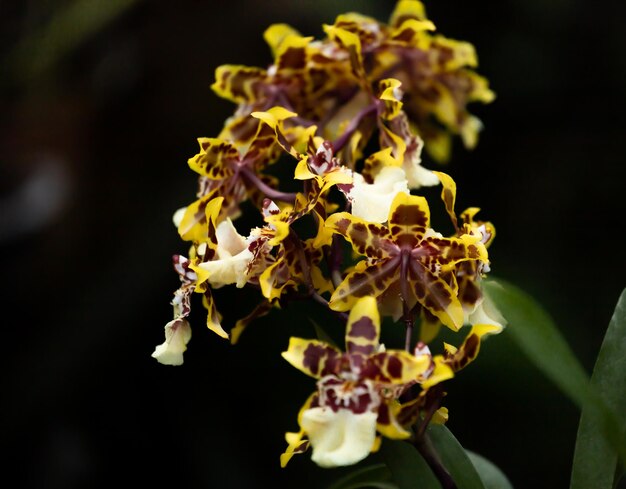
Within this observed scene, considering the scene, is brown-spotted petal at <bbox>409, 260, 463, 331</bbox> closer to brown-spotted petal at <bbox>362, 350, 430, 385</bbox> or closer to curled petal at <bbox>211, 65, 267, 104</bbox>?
brown-spotted petal at <bbox>362, 350, 430, 385</bbox>

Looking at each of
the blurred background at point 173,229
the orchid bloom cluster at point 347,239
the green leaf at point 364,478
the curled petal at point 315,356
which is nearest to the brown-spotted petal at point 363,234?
the orchid bloom cluster at point 347,239

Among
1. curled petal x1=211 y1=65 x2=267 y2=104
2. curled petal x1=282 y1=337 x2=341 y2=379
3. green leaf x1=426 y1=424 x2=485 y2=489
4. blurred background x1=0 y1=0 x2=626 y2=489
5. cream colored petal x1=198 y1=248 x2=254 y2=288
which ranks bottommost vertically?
blurred background x1=0 y1=0 x2=626 y2=489

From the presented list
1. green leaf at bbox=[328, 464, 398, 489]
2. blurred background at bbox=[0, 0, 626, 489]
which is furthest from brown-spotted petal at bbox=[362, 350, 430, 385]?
blurred background at bbox=[0, 0, 626, 489]

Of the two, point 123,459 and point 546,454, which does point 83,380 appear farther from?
point 546,454

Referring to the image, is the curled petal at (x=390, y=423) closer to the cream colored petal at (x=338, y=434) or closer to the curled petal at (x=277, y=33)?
the cream colored petal at (x=338, y=434)

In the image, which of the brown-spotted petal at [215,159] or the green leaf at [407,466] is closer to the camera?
the green leaf at [407,466]

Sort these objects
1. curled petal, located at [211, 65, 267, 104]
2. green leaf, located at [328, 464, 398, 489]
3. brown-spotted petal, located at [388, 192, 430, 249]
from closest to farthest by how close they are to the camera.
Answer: brown-spotted petal, located at [388, 192, 430, 249], green leaf, located at [328, 464, 398, 489], curled petal, located at [211, 65, 267, 104]
